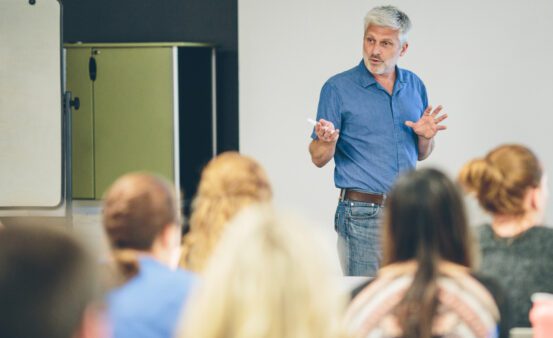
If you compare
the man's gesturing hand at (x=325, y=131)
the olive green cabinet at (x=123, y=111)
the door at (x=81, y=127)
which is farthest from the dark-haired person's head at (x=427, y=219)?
the door at (x=81, y=127)

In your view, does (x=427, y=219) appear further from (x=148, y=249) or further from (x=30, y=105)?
(x=30, y=105)

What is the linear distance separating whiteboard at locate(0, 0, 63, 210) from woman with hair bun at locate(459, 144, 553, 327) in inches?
132

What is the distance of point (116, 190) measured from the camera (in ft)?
7.02

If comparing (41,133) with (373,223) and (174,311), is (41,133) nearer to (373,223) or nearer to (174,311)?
Result: (373,223)

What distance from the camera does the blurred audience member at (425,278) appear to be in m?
1.93

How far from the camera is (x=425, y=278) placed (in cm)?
194

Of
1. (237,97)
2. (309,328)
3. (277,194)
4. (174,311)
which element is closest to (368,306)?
(174,311)

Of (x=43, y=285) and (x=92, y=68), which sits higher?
(x=92, y=68)

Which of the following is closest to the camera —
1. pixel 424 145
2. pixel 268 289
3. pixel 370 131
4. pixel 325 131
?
pixel 268 289

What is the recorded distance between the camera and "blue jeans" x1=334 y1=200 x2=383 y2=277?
4043 millimetres

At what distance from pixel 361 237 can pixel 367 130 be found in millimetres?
491

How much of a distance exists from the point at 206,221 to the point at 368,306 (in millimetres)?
686

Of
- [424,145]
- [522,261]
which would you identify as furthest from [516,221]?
[424,145]

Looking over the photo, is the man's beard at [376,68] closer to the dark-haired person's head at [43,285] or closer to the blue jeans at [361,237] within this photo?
Answer: the blue jeans at [361,237]
